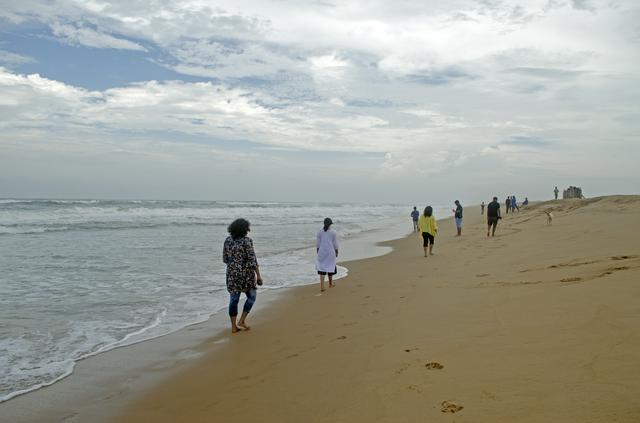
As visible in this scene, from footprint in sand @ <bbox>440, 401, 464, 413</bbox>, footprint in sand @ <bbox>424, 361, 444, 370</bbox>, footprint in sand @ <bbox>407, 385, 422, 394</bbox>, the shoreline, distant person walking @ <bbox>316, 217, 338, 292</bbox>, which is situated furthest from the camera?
distant person walking @ <bbox>316, 217, 338, 292</bbox>

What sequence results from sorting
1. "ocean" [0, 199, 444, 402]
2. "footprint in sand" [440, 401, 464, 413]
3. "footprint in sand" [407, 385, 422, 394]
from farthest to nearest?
1. "ocean" [0, 199, 444, 402]
2. "footprint in sand" [407, 385, 422, 394]
3. "footprint in sand" [440, 401, 464, 413]

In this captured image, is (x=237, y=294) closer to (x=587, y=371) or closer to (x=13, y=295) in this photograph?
(x=587, y=371)

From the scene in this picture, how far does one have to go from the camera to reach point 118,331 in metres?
7.40

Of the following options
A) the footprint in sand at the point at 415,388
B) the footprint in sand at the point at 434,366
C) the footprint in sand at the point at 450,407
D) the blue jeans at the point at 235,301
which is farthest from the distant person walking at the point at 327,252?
the footprint in sand at the point at 450,407

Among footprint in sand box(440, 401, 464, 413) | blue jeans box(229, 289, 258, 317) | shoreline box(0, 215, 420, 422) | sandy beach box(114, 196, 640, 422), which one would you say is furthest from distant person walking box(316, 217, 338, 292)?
footprint in sand box(440, 401, 464, 413)

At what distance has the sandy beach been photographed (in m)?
3.39

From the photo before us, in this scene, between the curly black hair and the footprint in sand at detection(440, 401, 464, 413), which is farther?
the curly black hair

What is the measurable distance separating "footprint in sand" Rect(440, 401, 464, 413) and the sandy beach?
0.01 meters

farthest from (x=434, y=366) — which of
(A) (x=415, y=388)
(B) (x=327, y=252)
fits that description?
(B) (x=327, y=252)

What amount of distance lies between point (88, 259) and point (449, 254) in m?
12.3

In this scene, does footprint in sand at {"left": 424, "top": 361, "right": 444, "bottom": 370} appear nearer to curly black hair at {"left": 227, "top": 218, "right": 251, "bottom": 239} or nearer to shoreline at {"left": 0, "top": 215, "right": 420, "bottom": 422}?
shoreline at {"left": 0, "top": 215, "right": 420, "bottom": 422}

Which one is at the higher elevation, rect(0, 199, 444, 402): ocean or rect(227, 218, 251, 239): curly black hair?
rect(227, 218, 251, 239): curly black hair

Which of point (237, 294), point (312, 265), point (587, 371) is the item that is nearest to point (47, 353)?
point (237, 294)

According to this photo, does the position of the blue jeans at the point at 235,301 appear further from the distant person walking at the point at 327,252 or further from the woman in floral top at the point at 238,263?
the distant person walking at the point at 327,252
